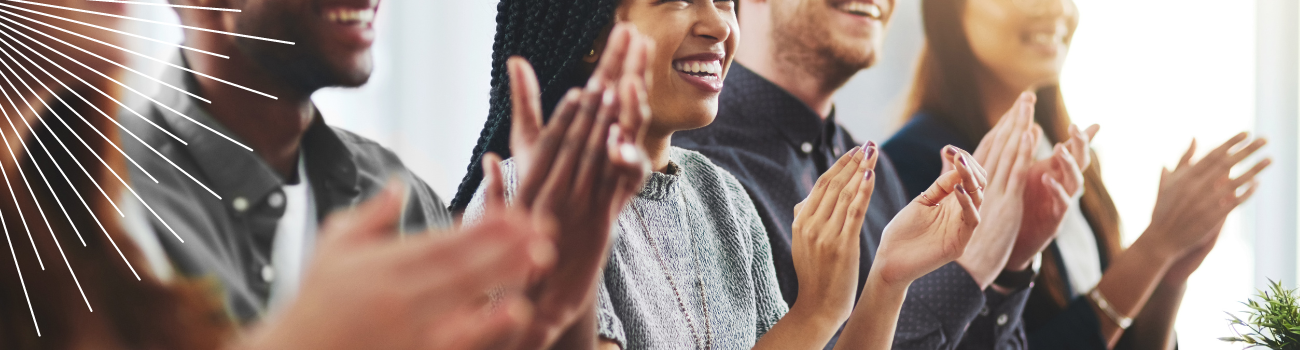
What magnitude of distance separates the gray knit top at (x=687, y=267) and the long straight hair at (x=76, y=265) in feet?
0.88

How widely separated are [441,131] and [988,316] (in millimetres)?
965

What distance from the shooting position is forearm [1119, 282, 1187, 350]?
1.68 m

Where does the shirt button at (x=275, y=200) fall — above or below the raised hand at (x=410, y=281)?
below

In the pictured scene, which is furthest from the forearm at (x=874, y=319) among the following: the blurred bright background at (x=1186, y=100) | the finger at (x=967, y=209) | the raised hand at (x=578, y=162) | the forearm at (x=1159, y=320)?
the forearm at (x=1159, y=320)

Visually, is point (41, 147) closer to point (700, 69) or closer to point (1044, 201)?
point (700, 69)

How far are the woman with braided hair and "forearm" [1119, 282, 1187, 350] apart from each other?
2.90 ft

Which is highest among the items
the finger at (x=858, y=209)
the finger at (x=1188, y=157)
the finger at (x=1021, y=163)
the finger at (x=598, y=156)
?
the finger at (x=598, y=156)

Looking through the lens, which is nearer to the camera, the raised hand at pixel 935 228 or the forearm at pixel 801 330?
the forearm at pixel 801 330

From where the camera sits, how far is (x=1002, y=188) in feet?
4.76

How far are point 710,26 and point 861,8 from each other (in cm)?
55

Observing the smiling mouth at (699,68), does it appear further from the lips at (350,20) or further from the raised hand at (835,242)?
the lips at (350,20)

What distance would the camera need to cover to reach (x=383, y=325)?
502mm

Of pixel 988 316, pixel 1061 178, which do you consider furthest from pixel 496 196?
pixel 1061 178

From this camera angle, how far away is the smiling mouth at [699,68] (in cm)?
90
